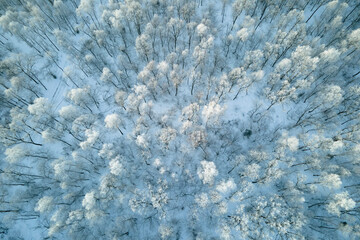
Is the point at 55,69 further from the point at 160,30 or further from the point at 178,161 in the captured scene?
the point at 178,161

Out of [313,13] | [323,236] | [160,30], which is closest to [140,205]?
[323,236]

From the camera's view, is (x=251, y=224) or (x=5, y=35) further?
(x=5, y=35)

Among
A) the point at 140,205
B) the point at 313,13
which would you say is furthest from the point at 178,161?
the point at 313,13

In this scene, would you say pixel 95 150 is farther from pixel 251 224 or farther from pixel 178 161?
pixel 251 224

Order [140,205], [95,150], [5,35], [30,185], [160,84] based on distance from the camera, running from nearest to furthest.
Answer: [140,205] → [30,185] → [95,150] → [160,84] → [5,35]

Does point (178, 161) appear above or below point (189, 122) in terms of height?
below

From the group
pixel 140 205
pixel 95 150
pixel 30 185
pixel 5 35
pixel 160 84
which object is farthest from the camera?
pixel 5 35

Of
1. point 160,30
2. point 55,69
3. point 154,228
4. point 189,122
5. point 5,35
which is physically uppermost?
point 5,35
